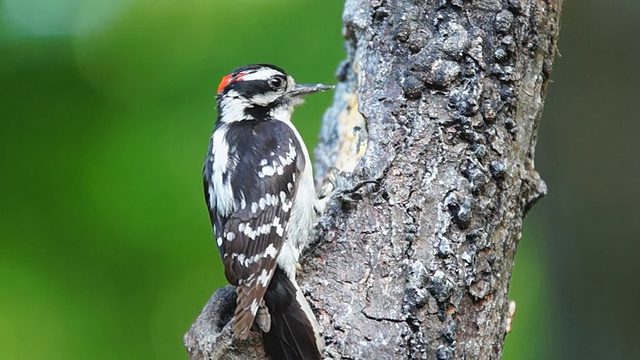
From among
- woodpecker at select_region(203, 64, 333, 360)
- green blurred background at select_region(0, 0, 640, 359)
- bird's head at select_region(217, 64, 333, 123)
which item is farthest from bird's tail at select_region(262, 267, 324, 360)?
Result: green blurred background at select_region(0, 0, 640, 359)

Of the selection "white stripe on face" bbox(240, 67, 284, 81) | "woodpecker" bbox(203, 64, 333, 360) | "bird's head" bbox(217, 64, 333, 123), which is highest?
"white stripe on face" bbox(240, 67, 284, 81)

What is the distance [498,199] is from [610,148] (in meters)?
1.67

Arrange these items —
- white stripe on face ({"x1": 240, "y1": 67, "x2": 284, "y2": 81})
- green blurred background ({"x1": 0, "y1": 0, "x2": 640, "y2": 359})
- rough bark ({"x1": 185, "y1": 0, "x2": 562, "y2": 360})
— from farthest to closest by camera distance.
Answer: green blurred background ({"x1": 0, "y1": 0, "x2": 640, "y2": 359}), white stripe on face ({"x1": 240, "y1": 67, "x2": 284, "y2": 81}), rough bark ({"x1": 185, "y1": 0, "x2": 562, "y2": 360})

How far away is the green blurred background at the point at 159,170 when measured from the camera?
3.65m

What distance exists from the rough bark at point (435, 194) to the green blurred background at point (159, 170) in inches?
56.2

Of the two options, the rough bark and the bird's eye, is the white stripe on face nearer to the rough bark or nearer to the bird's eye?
the bird's eye

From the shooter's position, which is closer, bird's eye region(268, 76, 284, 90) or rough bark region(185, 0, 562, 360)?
rough bark region(185, 0, 562, 360)

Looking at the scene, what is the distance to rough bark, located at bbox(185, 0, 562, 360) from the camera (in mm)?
2135

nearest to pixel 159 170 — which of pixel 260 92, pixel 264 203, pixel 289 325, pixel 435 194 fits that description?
pixel 260 92

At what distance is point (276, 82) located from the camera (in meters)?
2.92

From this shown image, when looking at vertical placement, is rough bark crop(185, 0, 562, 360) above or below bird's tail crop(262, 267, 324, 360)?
above

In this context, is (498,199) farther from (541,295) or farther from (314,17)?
(314,17)

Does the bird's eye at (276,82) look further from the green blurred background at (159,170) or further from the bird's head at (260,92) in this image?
the green blurred background at (159,170)

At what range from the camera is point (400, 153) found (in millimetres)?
2311
